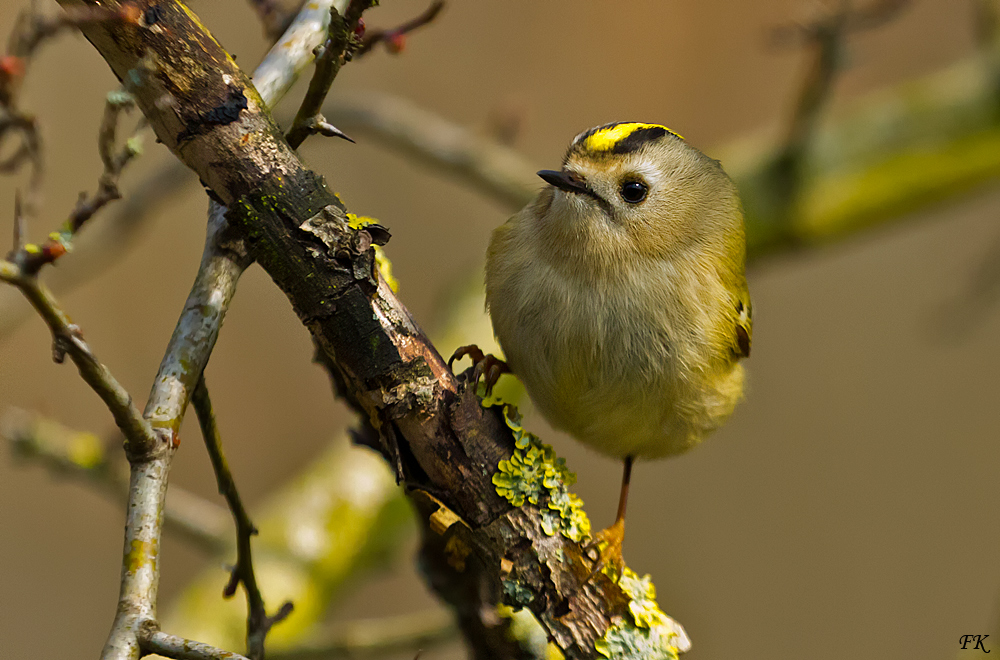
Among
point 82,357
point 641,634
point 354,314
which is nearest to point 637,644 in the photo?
point 641,634

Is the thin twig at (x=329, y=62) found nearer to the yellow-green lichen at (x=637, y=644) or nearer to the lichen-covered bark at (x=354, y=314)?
the lichen-covered bark at (x=354, y=314)

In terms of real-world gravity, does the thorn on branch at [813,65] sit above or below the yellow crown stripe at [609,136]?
above

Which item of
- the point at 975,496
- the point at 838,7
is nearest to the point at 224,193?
the point at 838,7

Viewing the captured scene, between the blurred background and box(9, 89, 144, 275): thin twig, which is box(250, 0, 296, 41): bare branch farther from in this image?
the blurred background

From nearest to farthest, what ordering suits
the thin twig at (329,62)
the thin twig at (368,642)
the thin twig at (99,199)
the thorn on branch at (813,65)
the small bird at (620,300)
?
the thin twig at (99,199), the thin twig at (329,62), the small bird at (620,300), the thin twig at (368,642), the thorn on branch at (813,65)

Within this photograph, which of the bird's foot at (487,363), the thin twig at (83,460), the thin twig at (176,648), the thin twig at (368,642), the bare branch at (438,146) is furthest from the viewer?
the bare branch at (438,146)

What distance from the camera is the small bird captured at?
1.58 m

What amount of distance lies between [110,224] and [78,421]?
1240 millimetres

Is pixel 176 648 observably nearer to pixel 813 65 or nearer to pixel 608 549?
pixel 608 549

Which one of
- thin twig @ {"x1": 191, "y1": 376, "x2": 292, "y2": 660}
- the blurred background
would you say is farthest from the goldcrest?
the blurred background

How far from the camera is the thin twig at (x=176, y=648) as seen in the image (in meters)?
0.89

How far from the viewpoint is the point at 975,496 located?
4309mm

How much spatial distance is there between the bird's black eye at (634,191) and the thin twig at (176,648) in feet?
3.72

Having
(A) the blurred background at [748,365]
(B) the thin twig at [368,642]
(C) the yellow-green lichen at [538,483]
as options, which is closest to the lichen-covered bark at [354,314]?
(C) the yellow-green lichen at [538,483]
